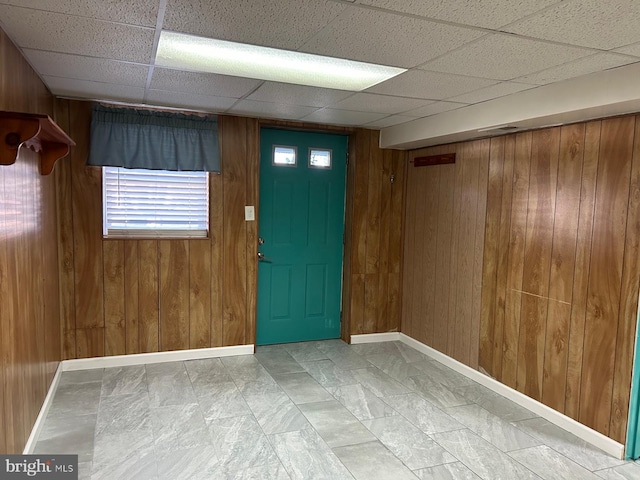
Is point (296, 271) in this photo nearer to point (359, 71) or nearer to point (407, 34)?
point (359, 71)

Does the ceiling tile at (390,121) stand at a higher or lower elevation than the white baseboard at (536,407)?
higher

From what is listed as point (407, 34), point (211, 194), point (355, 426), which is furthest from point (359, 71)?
point (355, 426)

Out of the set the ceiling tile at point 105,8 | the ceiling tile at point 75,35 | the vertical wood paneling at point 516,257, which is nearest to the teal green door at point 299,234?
the vertical wood paneling at point 516,257

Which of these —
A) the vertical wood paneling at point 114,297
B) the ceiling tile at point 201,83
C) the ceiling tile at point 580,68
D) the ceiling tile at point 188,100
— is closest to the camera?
the ceiling tile at point 580,68

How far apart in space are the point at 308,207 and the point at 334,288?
3.04ft

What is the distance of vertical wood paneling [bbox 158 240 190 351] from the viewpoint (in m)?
4.09

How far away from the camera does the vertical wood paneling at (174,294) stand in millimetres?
4090

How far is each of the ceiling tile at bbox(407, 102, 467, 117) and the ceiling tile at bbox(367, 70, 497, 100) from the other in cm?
22

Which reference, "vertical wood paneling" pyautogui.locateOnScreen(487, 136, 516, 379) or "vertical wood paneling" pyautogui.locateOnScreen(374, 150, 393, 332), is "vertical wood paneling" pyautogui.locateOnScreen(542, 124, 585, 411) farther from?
"vertical wood paneling" pyautogui.locateOnScreen(374, 150, 393, 332)

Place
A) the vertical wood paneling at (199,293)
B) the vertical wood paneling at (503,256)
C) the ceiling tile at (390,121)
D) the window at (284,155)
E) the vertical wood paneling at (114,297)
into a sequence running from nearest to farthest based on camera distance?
the vertical wood paneling at (503,256) < the vertical wood paneling at (114,297) < the ceiling tile at (390,121) < the vertical wood paneling at (199,293) < the window at (284,155)

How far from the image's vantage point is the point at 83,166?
3775 millimetres

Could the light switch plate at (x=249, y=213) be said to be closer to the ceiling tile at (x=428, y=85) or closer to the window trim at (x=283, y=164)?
the window trim at (x=283, y=164)

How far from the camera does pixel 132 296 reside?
4.01 m

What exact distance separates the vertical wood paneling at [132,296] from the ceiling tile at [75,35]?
189 cm
